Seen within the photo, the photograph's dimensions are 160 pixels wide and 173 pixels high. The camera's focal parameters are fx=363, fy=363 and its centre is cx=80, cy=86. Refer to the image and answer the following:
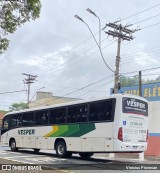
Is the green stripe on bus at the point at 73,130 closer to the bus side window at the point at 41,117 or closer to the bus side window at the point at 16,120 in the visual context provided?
the bus side window at the point at 41,117

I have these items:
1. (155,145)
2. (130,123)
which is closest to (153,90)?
(155,145)

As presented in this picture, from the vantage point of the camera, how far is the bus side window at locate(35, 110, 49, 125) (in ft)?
74.0

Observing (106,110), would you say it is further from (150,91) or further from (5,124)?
(150,91)

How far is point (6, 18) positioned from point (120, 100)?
748 centimetres

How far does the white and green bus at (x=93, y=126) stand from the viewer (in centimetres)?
1714

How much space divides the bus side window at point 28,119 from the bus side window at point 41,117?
21.1 inches

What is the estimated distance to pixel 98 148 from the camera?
58.6 feet

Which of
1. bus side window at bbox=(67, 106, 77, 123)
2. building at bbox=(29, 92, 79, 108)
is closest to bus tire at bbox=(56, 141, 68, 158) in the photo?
bus side window at bbox=(67, 106, 77, 123)

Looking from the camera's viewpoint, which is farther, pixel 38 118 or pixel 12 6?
pixel 38 118

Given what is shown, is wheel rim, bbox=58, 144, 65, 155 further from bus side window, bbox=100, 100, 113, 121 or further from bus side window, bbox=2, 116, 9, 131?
bus side window, bbox=2, 116, 9, 131

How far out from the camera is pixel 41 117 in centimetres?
2311

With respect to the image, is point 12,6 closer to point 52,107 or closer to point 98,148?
point 98,148

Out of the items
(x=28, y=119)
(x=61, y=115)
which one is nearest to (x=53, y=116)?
(x=61, y=115)

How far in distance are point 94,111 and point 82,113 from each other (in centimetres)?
109
